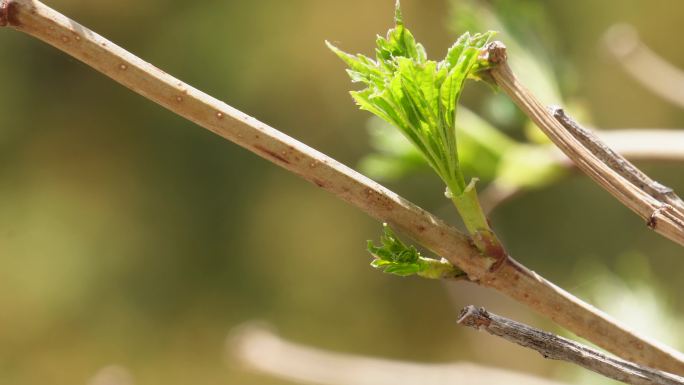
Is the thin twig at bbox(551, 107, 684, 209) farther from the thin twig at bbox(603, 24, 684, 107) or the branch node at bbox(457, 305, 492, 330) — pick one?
the thin twig at bbox(603, 24, 684, 107)

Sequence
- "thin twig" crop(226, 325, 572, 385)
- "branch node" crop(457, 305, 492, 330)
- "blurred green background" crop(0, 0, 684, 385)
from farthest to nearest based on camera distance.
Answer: "blurred green background" crop(0, 0, 684, 385)
"thin twig" crop(226, 325, 572, 385)
"branch node" crop(457, 305, 492, 330)

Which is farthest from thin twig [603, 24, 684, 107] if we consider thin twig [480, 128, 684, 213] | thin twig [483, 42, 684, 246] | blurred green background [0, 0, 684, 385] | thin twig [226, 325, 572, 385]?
blurred green background [0, 0, 684, 385]

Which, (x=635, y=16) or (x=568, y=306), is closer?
(x=568, y=306)

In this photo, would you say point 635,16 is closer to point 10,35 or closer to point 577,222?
point 577,222

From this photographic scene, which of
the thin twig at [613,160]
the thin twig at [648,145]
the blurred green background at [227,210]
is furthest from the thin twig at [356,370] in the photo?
the blurred green background at [227,210]

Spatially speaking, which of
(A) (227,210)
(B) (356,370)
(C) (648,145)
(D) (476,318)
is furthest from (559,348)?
(A) (227,210)

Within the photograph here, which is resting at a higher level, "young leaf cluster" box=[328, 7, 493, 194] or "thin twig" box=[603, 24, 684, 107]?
"thin twig" box=[603, 24, 684, 107]

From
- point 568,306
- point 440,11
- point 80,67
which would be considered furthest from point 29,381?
point 568,306
